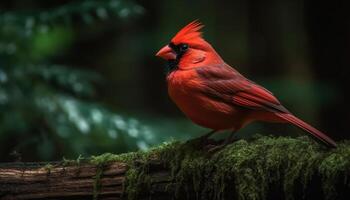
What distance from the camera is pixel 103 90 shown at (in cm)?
1331

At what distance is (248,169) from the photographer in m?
3.85

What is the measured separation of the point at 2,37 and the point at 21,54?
0.87ft

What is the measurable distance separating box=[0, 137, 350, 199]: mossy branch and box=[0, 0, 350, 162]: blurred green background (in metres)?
0.41

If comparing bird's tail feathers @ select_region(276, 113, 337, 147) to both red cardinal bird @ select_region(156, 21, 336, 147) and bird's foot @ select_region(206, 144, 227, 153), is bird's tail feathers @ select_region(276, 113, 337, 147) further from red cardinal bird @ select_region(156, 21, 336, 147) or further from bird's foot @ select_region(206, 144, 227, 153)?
bird's foot @ select_region(206, 144, 227, 153)

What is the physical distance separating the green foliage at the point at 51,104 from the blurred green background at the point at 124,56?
0.04 feet

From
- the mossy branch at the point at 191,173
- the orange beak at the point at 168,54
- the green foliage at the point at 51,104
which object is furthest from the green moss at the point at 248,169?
the green foliage at the point at 51,104

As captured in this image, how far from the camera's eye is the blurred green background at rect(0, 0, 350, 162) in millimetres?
6699

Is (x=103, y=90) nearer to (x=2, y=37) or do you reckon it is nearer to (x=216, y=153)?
(x=2, y=37)

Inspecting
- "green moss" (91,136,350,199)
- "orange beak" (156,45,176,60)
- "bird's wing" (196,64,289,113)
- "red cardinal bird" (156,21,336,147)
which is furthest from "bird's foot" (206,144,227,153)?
"orange beak" (156,45,176,60)

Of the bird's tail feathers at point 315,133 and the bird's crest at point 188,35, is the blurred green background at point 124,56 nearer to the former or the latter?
the bird's crest at point 188,35

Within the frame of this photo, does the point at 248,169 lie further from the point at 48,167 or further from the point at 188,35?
the point at 188,35

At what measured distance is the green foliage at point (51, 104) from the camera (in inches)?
260

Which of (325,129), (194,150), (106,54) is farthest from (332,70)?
(106,54)

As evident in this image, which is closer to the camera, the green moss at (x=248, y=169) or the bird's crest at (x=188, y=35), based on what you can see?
the green moss at (x=248, y=169)
